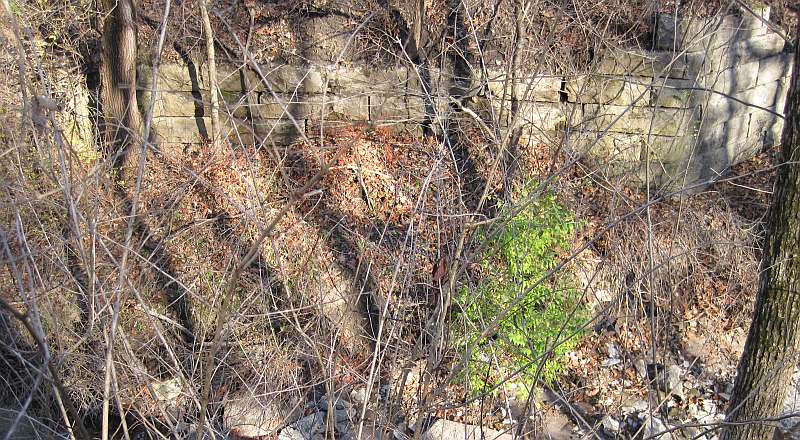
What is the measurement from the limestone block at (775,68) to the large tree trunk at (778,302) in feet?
14.5

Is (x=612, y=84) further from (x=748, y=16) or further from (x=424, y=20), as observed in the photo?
(x=424, y=20)

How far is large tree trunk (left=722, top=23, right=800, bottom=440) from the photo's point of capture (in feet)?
12.8

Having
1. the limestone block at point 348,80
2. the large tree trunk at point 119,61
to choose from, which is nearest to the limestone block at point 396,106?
the limestone block at point 348,80

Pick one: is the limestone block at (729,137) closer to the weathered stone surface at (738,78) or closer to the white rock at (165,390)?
the weathered stone surface at (738,78)

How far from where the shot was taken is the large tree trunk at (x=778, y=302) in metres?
3.89

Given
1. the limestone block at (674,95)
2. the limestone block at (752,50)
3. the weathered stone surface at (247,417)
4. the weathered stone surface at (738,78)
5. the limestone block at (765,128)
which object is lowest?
the weathered stone surface at (247,417)

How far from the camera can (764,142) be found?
8.23m

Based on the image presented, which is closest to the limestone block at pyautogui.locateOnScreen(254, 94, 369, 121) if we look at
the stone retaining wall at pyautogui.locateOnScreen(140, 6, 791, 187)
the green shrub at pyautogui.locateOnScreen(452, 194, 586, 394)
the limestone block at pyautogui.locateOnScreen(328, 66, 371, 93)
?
the stone retaining wall at pyautogui.locateOnScreen(140, 6, 791, 187)

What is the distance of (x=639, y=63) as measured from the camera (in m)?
6.92

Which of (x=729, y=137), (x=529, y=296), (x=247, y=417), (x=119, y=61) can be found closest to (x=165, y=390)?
(x=247, y=417)

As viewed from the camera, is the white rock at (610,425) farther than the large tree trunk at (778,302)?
Yes

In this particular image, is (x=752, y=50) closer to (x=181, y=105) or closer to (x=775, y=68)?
(x=775, y=68)

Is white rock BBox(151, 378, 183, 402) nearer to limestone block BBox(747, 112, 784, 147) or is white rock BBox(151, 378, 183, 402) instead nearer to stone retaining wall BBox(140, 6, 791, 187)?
stone retaining wall BBox(140, 6, 791, 187)

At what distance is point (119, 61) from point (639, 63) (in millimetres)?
5817
